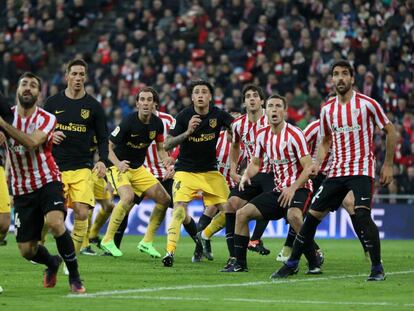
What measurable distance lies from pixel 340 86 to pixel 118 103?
15.9 m

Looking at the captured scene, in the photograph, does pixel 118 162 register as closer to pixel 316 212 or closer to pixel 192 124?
pixel 192 124

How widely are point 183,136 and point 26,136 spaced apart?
4.72 metres

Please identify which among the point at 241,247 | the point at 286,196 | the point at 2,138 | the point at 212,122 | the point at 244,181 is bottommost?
the point at 241,247

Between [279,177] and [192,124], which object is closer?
[279,177]

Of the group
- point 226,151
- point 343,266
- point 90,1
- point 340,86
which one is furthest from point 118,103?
point 340,86

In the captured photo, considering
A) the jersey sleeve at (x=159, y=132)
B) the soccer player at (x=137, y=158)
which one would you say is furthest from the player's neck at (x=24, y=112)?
the jersey sleeve at (x=159, y=132)

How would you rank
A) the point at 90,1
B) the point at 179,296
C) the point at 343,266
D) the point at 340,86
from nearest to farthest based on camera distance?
the point at 179,296
the point at 340,86
the point at 343,266
the point at 90,1

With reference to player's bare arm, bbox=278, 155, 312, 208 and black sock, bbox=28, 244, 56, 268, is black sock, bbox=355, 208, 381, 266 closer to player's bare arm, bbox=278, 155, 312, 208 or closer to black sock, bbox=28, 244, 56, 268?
player's bare arm, bbox=278, 155, 312, 208

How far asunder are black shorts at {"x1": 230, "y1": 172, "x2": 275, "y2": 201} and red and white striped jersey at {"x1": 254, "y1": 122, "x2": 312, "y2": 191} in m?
0.62

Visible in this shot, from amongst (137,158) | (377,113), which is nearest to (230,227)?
(137,158)

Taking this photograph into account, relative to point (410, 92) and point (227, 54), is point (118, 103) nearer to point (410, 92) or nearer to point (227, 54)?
point (227, 54)

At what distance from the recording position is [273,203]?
510 inches

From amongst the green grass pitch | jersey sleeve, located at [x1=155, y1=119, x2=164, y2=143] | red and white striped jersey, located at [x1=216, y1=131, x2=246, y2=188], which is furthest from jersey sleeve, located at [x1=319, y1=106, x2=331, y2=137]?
red and white striped jersey, located at [x1=216, y1=131, x2=246, y2=188]

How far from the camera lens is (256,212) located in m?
12.8
